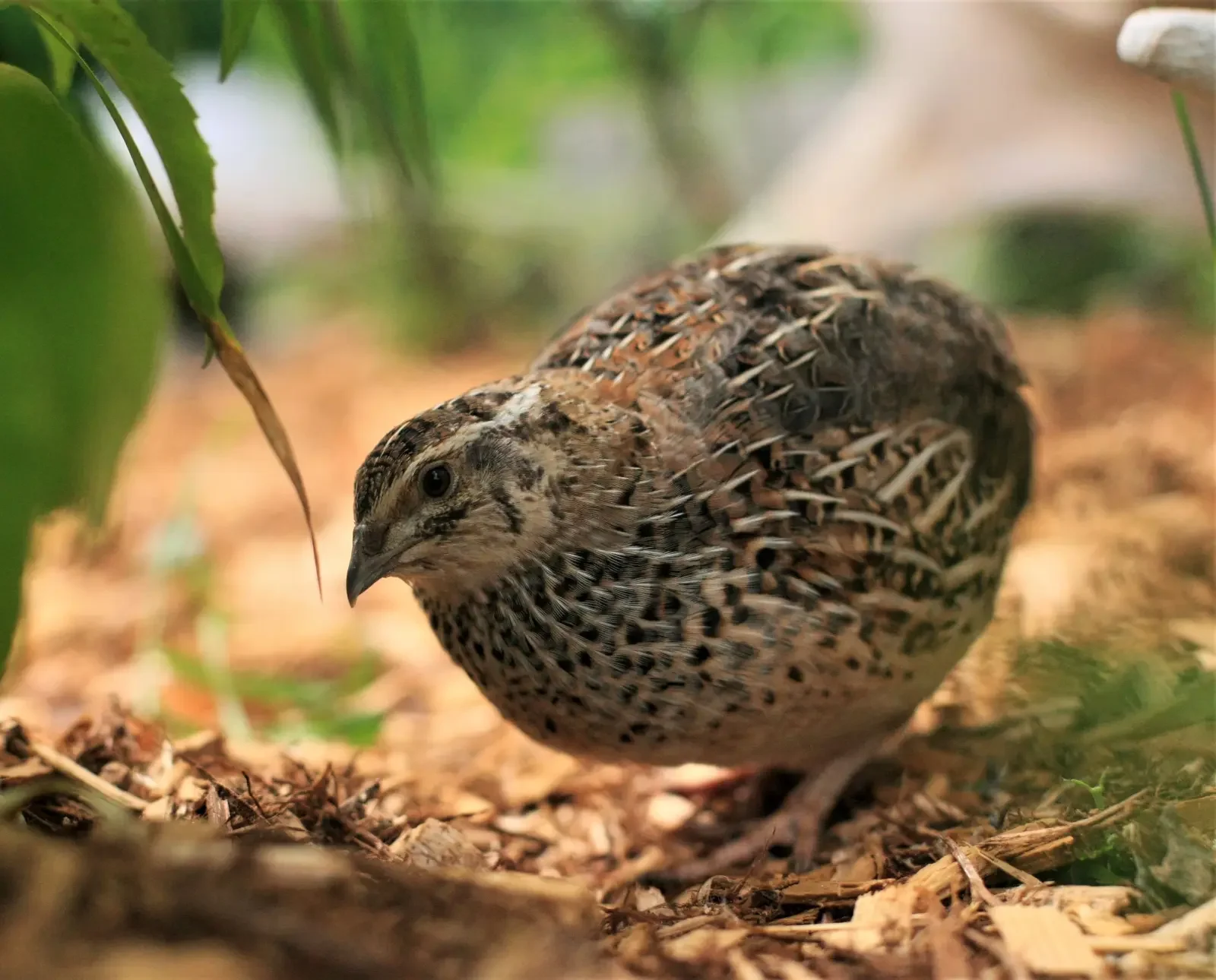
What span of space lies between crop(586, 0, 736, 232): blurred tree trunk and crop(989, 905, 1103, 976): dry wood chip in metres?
5.54

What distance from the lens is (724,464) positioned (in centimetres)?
217

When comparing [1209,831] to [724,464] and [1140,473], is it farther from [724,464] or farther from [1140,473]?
[1140,473]

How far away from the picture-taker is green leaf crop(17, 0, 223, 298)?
161cm

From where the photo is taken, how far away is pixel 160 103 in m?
1.69

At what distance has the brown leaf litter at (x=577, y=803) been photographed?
4.35 ft

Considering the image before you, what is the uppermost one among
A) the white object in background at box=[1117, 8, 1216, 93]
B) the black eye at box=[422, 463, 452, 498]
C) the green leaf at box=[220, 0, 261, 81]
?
the green leaf at box=[220, 0, 261, 81]

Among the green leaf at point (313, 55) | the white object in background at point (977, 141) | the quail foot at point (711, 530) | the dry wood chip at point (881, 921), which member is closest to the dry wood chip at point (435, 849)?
the quail foot at point (711, 530)

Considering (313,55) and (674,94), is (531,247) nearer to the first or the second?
(674,94)

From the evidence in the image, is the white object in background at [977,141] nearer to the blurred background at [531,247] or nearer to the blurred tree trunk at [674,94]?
the blurred background at [531,247]

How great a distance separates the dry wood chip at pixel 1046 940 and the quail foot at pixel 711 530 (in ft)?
1.85

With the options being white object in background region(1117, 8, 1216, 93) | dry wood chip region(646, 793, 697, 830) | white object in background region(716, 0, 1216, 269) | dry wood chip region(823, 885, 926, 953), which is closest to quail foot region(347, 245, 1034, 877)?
dry wood chip region(646, 793, 697, 830)

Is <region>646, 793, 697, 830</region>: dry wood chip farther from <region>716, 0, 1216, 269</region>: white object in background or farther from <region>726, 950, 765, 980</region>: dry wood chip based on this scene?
<region>716, 0, 1216, 269</region>: white object in background

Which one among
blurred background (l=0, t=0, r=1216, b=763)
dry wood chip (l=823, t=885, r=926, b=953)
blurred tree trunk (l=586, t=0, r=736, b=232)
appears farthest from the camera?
blurred tree trunk (l=586, t=0, r=736, b=232)

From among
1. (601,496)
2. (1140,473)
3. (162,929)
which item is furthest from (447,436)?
(1140,473)
